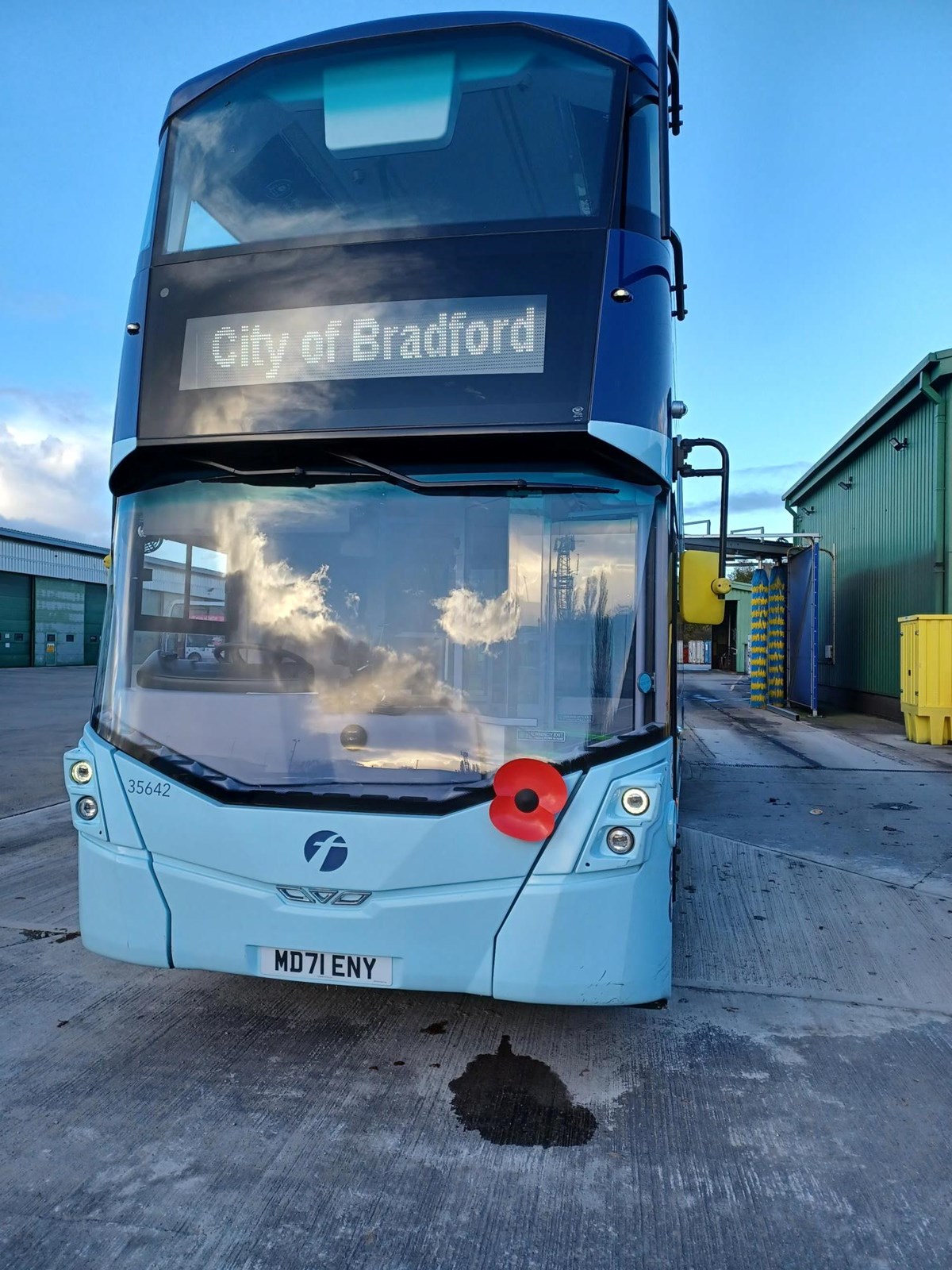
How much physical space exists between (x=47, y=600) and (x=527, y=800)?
37098 mm

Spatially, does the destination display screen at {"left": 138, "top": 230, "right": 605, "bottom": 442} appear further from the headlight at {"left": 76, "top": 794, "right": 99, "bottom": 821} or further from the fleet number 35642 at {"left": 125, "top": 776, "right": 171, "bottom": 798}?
the headlight at {"left": 76, "top": 794, "right": 99, "bottom": 821}

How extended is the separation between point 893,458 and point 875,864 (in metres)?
13.9

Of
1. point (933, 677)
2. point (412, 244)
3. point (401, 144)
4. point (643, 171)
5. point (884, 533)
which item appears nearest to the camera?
point (412, 244)

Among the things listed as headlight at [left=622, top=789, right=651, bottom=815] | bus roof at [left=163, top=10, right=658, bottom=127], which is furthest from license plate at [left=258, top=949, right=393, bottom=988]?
bus roof at [left=163, top=10, right=658, bottom=127]

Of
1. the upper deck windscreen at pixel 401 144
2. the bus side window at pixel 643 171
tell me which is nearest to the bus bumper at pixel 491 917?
the bus side window at pixel 643 171

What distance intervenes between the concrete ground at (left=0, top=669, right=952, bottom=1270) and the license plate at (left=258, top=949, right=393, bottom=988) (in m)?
0.45

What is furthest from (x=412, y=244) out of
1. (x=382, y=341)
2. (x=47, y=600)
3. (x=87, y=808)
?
(x=47, y=600)

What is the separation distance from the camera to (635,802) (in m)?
3.21

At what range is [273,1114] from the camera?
3.15m

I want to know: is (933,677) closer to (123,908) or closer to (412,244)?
(412,244)

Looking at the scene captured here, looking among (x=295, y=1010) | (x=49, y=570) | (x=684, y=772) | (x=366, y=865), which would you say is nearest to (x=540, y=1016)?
(x=295, y=1010)

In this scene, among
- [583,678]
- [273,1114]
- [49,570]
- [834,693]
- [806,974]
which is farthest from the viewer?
[49,570]

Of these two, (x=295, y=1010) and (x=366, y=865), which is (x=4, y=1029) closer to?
(x=295, y=1010)

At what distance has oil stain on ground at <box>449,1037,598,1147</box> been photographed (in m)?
3.04
